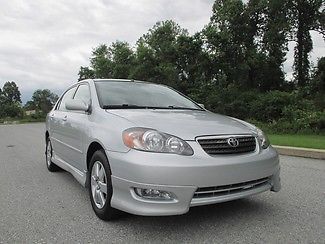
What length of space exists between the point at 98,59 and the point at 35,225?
167ft

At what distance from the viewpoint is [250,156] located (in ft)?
12.8

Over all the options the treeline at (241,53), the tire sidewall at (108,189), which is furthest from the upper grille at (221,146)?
the treeline at (241,53)

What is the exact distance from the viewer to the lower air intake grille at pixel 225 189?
12.0 ft

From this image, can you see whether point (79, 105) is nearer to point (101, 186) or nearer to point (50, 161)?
point (101, 186)

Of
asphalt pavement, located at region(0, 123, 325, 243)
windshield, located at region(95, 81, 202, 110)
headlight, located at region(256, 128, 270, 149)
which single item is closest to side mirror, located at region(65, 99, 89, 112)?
windshield, located at region(95, 81, 202, 110)

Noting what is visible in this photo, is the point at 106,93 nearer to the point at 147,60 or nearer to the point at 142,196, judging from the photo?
→ the point at 142,196

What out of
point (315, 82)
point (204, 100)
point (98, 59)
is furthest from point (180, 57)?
point (98, 59)

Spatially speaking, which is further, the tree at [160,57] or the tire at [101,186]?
the tree at [160,57]

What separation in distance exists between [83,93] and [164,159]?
97.0 inches

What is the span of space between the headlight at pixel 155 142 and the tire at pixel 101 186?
1.44 feet

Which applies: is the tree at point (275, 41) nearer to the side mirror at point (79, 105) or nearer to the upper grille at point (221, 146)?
the side mirror at point (79, 105)

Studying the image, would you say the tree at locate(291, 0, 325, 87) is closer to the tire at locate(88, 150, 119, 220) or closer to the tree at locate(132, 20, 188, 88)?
the tree at locate(132, 20, 188, 88)

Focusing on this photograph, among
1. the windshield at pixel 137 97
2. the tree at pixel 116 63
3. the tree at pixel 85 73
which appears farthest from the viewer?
the tree at pixel 85 73

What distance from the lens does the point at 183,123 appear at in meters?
4.00
